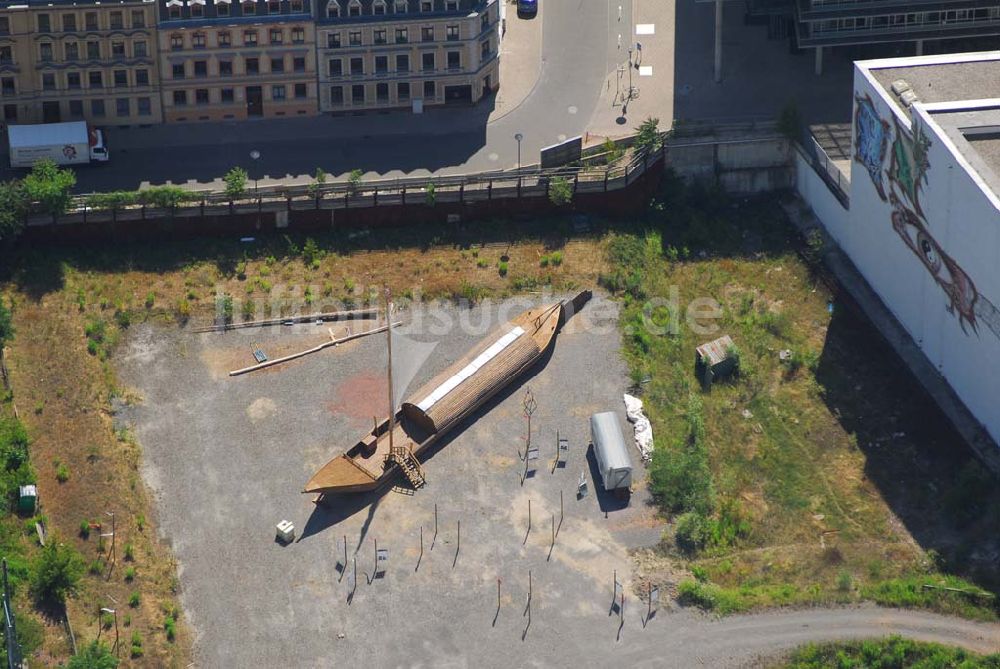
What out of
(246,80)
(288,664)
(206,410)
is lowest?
(288,664)

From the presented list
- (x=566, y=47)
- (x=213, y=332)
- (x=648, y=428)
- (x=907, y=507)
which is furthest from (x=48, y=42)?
(x=907, y=507)

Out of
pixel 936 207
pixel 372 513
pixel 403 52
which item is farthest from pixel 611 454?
pixel 403 52

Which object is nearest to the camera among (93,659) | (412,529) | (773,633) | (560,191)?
(93,659)

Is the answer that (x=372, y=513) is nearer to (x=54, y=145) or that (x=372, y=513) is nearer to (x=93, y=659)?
(x=93, y=659)

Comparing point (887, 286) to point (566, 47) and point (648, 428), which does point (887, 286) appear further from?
point (566, 47)

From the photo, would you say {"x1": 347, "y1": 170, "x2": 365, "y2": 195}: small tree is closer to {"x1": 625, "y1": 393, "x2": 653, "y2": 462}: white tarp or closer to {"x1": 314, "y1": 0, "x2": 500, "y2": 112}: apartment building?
{"x1": 314, "y1": 0, "x2": 500, "y2": 112}: apartment building

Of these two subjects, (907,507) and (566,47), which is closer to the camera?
(907,507)

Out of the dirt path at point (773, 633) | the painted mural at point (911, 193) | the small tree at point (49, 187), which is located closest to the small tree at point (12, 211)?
the small tree at point (49, 187)
